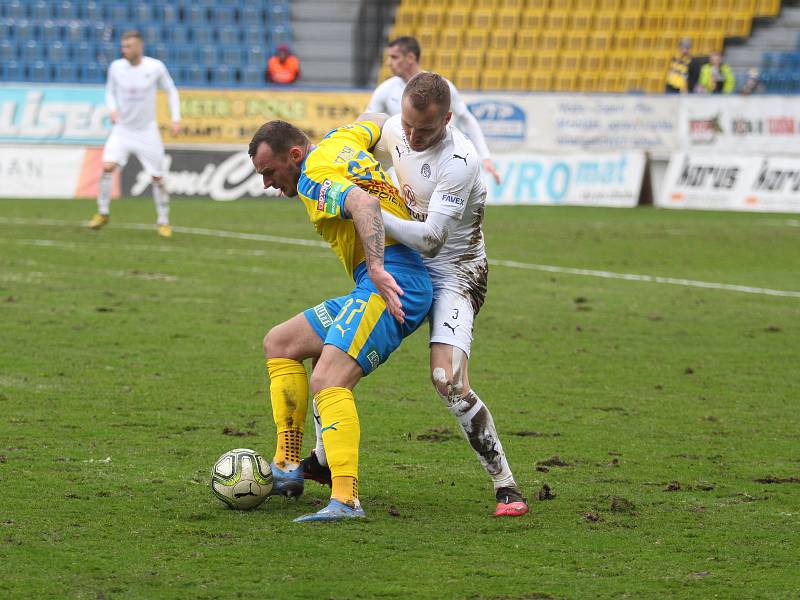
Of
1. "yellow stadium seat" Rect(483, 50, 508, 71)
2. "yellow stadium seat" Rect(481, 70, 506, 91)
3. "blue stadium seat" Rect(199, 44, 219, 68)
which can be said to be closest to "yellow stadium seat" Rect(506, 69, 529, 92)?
"yellow stadium seat" Rect(481, 70, 506, 91)

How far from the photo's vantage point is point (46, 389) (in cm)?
752

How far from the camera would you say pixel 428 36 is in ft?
95.0

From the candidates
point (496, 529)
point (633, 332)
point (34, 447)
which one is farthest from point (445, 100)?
point (633, 332)

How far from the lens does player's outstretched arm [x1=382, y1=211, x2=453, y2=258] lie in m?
5.12

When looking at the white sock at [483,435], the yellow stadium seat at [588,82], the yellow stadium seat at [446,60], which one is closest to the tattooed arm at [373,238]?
the white sock at [483,435]

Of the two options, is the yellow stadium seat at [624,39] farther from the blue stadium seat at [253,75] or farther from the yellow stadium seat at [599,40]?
the blue stadium seat at [253,75]

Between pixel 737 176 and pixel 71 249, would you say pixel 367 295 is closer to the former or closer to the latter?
pixel 71 249

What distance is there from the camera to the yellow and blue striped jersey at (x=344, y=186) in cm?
506

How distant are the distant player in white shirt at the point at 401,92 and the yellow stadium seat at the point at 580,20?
1687cm

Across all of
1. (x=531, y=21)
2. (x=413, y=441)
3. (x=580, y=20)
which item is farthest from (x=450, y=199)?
(x=580, y=20)

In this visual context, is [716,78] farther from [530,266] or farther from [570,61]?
[530,266]

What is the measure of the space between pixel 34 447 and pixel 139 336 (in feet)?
10.9

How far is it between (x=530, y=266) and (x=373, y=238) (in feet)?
31.0

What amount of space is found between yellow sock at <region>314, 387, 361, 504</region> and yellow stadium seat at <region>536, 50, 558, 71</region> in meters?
24.1
